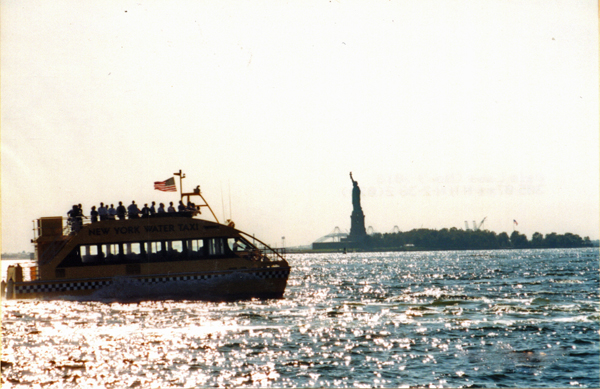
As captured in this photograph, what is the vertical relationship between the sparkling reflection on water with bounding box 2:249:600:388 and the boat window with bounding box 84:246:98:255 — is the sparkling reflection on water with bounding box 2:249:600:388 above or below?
below

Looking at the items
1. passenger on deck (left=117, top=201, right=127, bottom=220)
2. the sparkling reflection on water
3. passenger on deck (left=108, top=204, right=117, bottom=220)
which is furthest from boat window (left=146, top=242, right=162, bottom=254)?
the sparkling reflection on water

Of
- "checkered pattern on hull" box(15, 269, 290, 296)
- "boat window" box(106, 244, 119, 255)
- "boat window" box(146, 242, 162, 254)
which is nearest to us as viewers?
"checkered pattern on hull" box(15, 269, 290, 296)

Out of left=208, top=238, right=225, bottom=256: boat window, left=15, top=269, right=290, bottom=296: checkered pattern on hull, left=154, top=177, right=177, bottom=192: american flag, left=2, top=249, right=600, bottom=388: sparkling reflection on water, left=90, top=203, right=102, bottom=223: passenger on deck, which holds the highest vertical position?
left=154, top=177, right=177, bottom=192: american flag

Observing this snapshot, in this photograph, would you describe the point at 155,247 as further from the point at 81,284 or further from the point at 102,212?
the point at 81,284

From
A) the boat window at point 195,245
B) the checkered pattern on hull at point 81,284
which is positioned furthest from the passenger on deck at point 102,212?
the boat window at point 195,245

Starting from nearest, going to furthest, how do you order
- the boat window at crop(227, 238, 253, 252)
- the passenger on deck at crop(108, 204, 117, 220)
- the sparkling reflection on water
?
the sparkling reflection on water
the passenger on deck at crop(108, 204, 117, 220)
the boat window at crop(227, 238, 253, 252)

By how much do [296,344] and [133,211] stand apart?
1552 cm

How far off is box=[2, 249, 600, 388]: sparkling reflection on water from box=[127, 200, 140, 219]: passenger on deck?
467 cm

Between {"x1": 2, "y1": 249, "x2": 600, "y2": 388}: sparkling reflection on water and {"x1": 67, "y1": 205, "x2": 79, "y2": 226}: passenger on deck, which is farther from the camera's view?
{"x1": 67, "y1": 205, "x2": 79, "y2": 226}: passenger on deck

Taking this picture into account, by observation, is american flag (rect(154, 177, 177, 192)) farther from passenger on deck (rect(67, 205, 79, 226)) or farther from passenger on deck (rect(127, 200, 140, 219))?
passenger on deck (rect(67, 205, 79, 226))

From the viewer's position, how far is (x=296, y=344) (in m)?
21.0

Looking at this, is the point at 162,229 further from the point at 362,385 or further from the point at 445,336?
the point at 362,385

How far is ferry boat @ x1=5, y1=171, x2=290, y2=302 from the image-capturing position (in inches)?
1272

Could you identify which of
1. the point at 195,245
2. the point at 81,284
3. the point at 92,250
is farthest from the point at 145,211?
the point at 81,284
